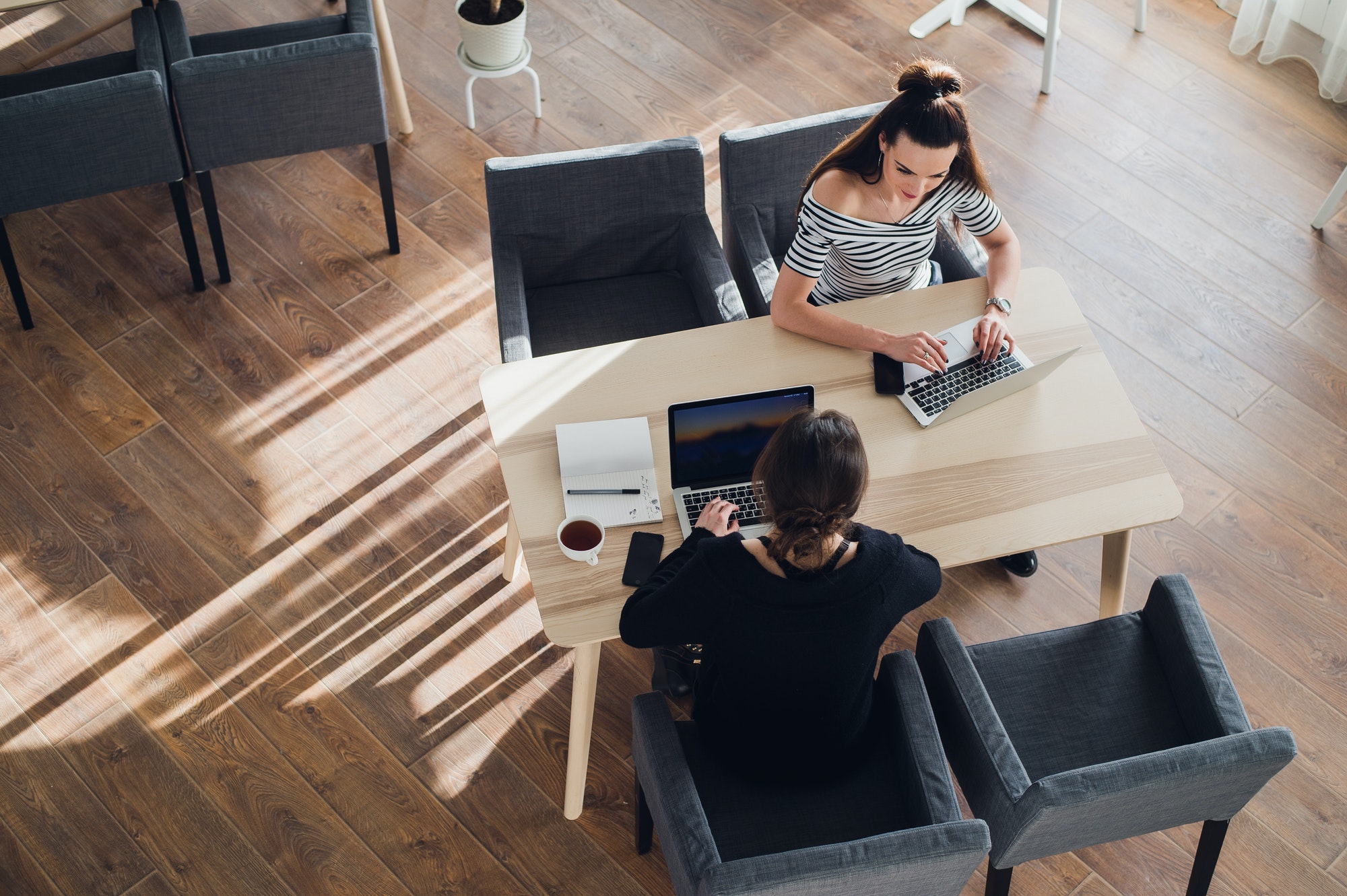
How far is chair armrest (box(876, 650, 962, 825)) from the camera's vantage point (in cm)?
201

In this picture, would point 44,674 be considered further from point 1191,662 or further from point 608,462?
point 1191,662

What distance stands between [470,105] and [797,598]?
2.77 m

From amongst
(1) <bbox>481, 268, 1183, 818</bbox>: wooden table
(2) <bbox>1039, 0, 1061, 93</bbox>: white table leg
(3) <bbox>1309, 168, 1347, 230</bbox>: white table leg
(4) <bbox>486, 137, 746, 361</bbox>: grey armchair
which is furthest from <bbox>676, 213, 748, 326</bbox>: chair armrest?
(3) <bbox>1309, 168, 1347, 230</bbox>: white table leg

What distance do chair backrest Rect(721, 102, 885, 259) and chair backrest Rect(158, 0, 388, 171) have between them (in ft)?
3.61

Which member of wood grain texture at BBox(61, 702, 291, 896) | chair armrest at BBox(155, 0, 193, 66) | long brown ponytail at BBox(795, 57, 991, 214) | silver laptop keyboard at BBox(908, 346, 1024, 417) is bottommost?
wood grain texture at BBox(61, 702, 291, 896)

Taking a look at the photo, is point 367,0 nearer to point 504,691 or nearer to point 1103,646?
point 504,691

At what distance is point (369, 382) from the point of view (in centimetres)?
344

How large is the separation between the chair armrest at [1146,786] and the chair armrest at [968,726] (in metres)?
0.07

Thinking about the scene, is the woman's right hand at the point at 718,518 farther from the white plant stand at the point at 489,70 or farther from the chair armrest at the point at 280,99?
the white plant stand at the point at 489,70

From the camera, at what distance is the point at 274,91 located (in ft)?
10.5

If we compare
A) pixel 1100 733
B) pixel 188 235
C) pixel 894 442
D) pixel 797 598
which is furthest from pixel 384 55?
pixel 1100 733

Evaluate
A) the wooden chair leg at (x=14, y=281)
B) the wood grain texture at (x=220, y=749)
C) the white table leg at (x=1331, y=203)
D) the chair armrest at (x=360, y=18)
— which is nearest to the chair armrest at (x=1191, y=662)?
the wood grain texture at (x=220, y=749)

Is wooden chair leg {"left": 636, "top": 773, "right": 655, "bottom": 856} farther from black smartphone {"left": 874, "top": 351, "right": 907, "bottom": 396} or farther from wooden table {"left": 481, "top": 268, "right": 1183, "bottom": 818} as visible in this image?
black smartphone {"left": 874, "top": 351, "right": 907, "bottom": 396}

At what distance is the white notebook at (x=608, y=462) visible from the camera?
7.47 feet
